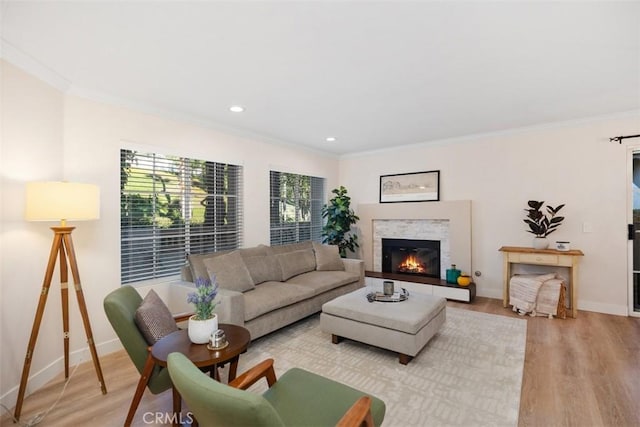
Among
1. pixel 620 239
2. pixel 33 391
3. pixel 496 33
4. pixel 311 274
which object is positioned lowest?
pixel 33 391

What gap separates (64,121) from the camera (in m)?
2.73

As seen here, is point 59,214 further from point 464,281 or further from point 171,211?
point 464,281

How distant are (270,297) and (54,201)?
2.03m

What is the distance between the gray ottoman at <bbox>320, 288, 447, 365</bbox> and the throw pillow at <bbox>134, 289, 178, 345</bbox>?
154 cm

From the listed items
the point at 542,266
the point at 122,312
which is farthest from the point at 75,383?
the point at 542,266

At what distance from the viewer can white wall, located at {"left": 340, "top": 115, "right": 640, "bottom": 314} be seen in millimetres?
3857

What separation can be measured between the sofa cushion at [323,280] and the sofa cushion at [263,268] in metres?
0.22

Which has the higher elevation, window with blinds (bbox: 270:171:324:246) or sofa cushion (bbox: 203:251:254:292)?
window with blinds (bbox: 270:171:324:246)

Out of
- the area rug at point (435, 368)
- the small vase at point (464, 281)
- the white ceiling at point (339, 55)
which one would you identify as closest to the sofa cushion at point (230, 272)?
the area rug at point (435, 368)

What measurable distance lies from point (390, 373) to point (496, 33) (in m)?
2.67

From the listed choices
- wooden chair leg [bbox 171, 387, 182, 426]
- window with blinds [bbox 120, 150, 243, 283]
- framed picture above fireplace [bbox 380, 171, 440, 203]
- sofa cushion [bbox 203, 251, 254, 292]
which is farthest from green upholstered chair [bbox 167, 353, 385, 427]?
framed picture above fireplace [bbox 380, 171, 440, 203]

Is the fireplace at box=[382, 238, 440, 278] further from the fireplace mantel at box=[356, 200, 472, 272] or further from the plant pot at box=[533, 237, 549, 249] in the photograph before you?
the plant pot at box=[533, 237, 549, 249]

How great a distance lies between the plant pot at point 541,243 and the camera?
408 centimetres

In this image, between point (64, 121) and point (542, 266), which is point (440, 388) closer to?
point (542, 266)
